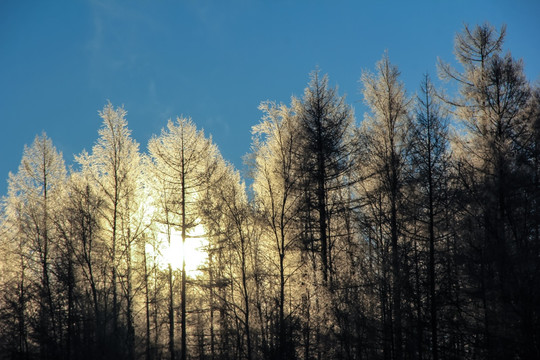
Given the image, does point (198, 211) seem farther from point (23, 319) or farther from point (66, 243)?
point (23, 319)

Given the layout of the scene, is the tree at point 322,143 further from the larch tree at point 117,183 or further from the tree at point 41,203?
the tree at point 41,203

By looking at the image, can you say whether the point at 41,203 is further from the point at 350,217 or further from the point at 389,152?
the point at 389,152

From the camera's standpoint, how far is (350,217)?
1912cm

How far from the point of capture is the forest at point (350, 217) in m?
14.7

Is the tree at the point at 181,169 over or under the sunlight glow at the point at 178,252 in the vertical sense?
over

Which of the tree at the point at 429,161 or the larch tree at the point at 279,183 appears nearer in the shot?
the tree at the point at 429,161

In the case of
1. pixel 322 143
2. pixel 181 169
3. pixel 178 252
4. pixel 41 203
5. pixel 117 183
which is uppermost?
pixel 322 143

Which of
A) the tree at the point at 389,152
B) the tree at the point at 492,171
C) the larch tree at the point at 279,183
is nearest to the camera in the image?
the tree at the point at 492,171

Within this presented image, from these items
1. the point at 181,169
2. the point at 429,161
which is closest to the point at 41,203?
the point at 181,169

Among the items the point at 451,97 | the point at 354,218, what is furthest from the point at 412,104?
the point at 354,218

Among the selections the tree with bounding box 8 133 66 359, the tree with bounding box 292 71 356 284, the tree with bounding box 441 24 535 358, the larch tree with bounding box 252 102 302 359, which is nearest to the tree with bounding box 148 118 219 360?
the larch tree with bounding box 252 102 302 359

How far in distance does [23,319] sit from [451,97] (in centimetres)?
2162

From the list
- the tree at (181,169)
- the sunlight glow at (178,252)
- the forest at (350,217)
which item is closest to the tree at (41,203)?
the forest at (350,217)

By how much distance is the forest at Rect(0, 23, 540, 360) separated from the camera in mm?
14688
